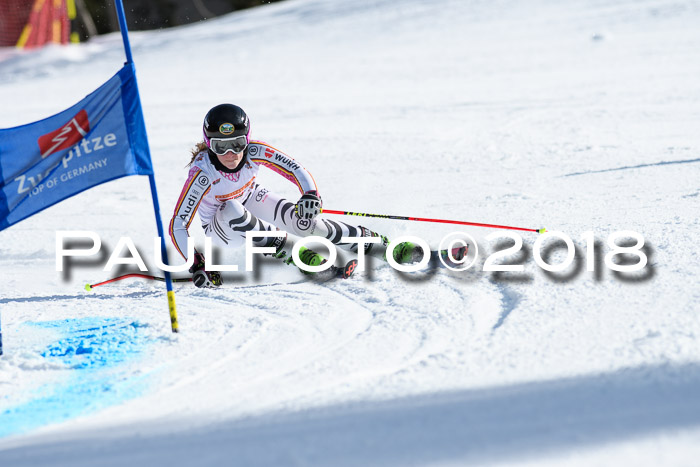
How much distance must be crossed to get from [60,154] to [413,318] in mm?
1963

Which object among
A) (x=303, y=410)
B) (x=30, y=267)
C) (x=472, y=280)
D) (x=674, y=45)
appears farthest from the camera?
(x=674, y=45)

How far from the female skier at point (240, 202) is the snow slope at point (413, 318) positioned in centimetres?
24

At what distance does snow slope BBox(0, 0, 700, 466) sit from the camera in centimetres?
265

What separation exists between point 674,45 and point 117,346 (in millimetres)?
11133

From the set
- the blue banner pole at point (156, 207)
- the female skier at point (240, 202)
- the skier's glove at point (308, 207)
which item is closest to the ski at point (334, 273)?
the female skier at point (240, 202)

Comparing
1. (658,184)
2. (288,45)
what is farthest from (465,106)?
(288,45)

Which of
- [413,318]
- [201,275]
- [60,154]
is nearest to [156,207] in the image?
[60,154]

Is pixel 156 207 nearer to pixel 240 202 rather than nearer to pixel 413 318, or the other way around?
pixel 240 202

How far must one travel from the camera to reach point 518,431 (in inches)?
101

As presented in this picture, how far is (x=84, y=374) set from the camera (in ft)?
12.0

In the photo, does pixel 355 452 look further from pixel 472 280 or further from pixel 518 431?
pixel 472 280

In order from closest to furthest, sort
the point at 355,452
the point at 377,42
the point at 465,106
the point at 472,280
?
the point at 355,452 → the point at 472,280 → the point at 465,106 → the point at 377,42

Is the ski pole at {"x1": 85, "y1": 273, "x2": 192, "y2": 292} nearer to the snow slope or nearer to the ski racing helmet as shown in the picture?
the snow slope

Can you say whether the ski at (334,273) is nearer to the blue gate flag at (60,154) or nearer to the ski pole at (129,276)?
the ski pole at (129,276)
